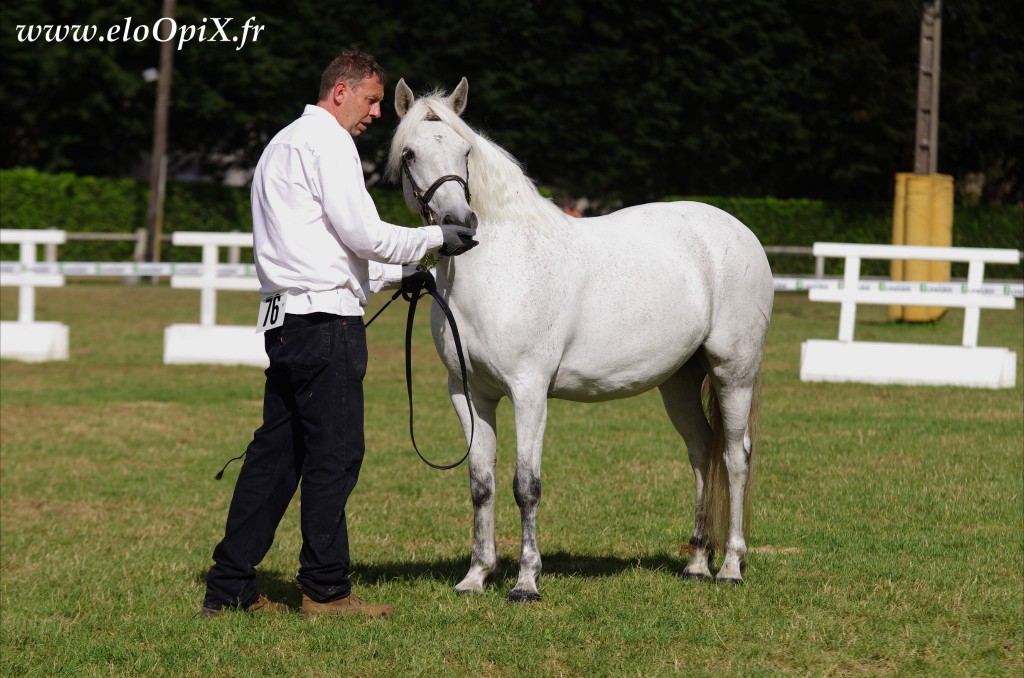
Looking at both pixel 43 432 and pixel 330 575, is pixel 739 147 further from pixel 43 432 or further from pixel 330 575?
pixel 330 575

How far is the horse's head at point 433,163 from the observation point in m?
5.56

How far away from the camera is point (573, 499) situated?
8.45 metres

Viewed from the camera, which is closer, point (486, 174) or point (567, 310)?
point (486, 174)

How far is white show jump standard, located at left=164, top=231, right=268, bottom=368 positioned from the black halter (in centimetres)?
1008

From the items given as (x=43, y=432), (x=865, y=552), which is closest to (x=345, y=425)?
(x=865, y=552)

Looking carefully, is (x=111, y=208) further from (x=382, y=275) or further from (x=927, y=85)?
(x=382, y=275)

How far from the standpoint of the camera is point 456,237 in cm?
546

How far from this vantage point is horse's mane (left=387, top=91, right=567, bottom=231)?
567 centimetres

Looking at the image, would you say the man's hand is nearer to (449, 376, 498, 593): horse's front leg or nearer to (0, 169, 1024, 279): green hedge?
(449, 376, 498, 593): horse's front leg

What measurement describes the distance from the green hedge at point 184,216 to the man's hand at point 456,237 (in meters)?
26.9

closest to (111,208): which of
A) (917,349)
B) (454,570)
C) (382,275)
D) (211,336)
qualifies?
(211,336)

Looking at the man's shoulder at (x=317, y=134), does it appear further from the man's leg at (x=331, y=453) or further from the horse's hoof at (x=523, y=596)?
the horse's hoof at (x=523, y=596)

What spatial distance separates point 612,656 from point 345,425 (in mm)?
1494

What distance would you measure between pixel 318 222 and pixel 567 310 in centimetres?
121
